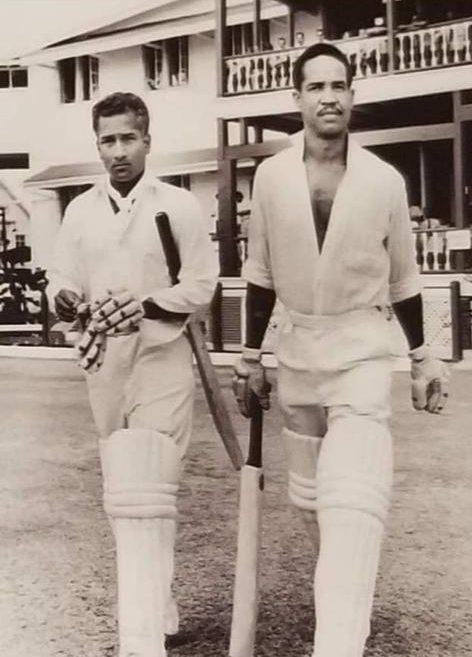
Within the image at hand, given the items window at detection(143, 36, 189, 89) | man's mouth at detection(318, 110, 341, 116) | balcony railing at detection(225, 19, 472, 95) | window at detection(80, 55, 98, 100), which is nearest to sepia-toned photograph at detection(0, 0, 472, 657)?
man's mouth at detection(318, 110, 341, 116)

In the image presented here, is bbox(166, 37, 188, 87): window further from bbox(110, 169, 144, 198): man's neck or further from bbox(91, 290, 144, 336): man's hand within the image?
bbox(91, 290, 144, 336): man's hand

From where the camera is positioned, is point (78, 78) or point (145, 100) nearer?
point (145, 100)

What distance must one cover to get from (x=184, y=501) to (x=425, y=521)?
0.75 metres

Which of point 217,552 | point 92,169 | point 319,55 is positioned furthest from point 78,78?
point 319,55

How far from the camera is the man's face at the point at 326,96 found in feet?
5.61

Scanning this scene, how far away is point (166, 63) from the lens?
6707mm

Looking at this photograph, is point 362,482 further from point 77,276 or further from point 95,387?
point 77,276

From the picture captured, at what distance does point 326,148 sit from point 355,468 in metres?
0.48

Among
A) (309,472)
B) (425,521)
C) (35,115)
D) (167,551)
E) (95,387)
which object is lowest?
(425,521)

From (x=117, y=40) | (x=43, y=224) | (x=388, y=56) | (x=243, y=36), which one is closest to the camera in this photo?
(x=43, y=224)

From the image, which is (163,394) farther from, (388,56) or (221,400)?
(388,56)

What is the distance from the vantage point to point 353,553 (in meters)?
1.62

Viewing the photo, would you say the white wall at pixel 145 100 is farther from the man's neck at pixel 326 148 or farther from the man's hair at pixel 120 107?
the man's neck at pixel 326 148

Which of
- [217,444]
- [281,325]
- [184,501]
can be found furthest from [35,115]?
[281,325]
